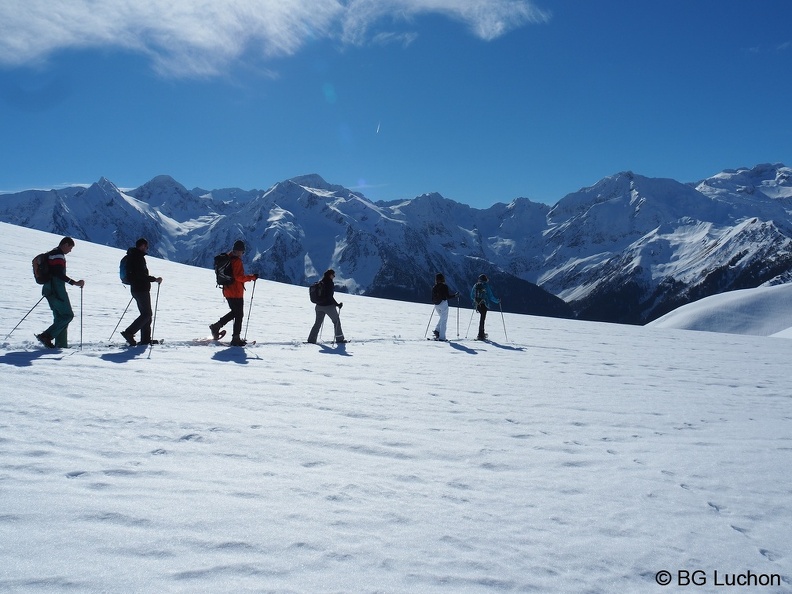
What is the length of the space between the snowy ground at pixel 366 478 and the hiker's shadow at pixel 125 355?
112mm

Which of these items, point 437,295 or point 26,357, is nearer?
point 26,357

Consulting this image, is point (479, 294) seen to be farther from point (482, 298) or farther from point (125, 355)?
point (125, 355)

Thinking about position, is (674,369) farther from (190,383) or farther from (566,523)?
(190,383)

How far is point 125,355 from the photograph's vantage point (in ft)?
32.7

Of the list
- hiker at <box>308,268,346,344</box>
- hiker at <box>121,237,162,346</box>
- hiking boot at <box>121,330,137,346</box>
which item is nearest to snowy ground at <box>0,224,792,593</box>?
hiking boot at <box>121,330,137,346</box>

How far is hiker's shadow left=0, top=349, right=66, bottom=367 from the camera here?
8456 mm

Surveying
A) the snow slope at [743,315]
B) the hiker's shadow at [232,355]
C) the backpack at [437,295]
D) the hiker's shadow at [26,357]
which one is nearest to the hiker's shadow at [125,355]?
the hiker's shadow at [26,357]

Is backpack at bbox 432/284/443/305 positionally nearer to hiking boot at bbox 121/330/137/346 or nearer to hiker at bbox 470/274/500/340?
hiker at bbox 470/274/500/340

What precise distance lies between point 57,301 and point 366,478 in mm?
8016

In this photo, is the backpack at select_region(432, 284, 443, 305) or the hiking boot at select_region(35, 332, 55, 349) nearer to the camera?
the hiking boot at select_region(35, 332, 55, 349)

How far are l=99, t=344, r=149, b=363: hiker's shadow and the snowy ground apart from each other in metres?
0.11

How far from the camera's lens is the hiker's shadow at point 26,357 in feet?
27.7

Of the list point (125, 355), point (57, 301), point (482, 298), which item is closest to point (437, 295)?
point (482, 298)

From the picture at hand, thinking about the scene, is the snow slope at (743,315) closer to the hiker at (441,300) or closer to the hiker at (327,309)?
the hiker at (441,300)
